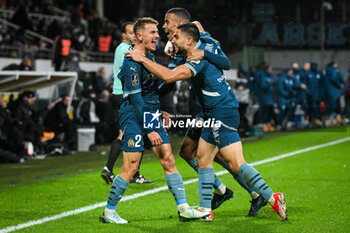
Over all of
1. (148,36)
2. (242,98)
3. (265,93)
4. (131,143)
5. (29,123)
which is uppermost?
(148,36)

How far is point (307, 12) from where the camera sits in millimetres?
22047

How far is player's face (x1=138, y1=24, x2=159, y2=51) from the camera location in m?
6.43

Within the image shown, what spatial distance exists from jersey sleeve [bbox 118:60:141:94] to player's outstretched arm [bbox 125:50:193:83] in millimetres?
90

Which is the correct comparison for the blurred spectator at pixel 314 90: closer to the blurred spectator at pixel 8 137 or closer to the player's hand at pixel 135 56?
the blurred spectator at pixel 8 137

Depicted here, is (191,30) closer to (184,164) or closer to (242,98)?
(184,164)

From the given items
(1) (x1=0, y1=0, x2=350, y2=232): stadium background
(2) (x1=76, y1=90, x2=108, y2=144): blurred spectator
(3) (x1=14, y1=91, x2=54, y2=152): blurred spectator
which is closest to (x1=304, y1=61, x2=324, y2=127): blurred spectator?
(1) (x1=0, y1=0, x2=350, y2=232): stadium background

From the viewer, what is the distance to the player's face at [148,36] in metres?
6.43

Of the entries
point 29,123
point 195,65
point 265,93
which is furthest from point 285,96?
point 195,65

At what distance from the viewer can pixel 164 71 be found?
242 inches

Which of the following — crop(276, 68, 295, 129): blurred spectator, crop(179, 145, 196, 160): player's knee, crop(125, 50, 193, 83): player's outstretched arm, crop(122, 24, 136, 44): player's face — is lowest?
crop(276, 68, 295, 129): blurred spectator

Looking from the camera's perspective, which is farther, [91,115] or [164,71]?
[91,115]

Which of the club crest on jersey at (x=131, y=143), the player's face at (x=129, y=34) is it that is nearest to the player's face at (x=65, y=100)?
the player's face at (x=129, y=34)

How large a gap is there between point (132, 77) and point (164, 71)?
13.0 inches

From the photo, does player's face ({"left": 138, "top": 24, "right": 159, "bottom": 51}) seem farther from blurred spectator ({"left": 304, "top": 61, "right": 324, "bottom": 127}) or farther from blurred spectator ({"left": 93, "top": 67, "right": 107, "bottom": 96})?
blurred spectator ({"left": 304, "top": 61, "right": 324, "bottom": 127})
